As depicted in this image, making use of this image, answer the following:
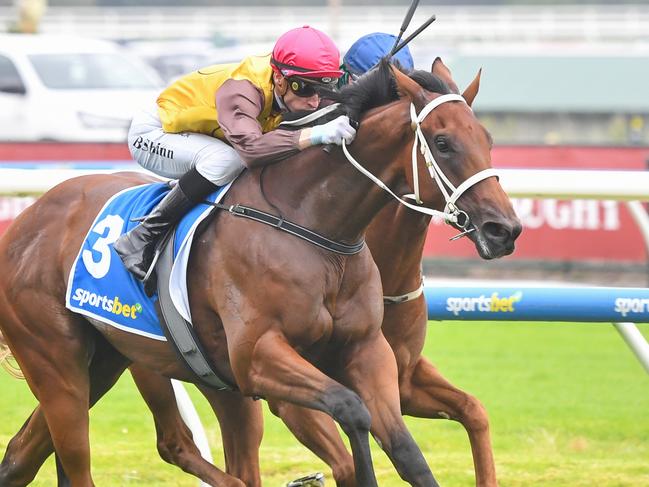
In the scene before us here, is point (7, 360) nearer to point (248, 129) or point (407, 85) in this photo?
point (248, 129)

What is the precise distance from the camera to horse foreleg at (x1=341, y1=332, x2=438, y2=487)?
159 inches

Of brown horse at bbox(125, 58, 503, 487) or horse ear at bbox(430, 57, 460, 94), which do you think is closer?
horse ear at bbox(430, 57, 460, 94)

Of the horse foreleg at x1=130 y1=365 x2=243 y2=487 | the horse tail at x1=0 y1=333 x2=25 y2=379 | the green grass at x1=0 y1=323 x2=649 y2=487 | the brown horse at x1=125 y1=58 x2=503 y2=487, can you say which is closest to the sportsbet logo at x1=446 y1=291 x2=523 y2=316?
the brown horse at x1=125 y1=58 x2=503 y2=487

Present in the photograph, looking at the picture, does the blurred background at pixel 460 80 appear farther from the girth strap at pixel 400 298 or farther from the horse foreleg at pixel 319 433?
the horse foreleg at pixel 319 433

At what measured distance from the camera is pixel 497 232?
3848 millimetres

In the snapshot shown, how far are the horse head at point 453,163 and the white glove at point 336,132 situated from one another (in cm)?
17

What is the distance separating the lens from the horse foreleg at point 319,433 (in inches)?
173

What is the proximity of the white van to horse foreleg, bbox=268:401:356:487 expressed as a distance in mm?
10538

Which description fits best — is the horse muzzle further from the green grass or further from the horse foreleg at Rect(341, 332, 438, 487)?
the green grass

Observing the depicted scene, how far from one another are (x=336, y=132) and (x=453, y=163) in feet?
1.34

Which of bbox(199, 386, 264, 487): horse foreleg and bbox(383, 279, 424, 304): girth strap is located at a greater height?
bbox(383, 279, 424, 304): girth strap

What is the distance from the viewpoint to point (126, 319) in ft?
15.3

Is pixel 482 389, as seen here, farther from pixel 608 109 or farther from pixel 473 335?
pixel 608 109

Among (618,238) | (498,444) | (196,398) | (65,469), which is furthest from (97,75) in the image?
(65,469)
